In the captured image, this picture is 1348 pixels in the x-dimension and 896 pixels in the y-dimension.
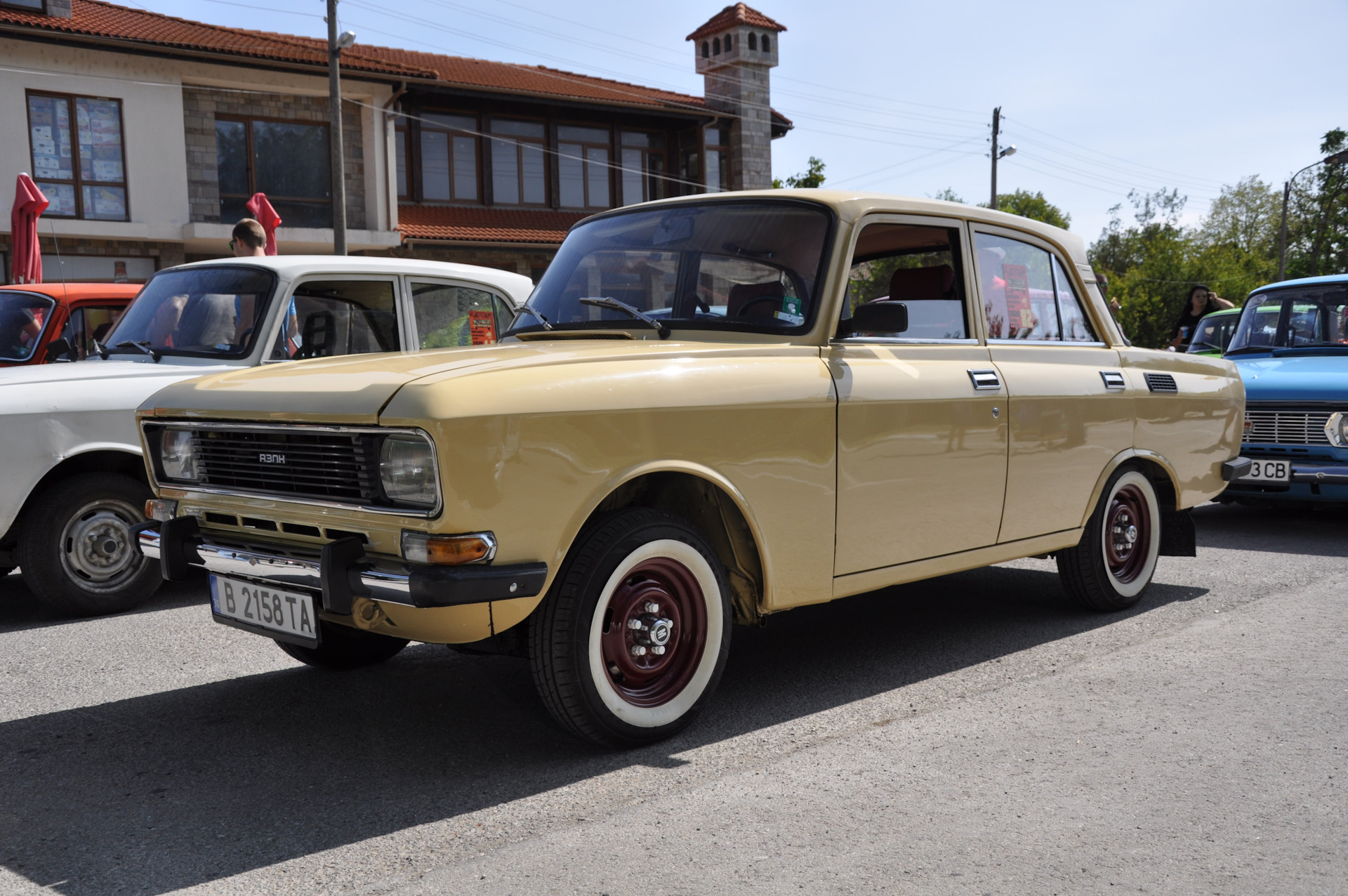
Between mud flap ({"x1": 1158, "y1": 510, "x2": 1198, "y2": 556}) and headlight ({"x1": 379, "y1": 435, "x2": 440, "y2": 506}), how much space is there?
14.1 ft

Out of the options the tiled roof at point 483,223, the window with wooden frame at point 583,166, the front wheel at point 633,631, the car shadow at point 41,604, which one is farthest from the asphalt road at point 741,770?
the window with wooden frame at point 583,166

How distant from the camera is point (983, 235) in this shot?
16.8 feet

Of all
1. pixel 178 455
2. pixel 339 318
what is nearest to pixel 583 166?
pixel 339 318

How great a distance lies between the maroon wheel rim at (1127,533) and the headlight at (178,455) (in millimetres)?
4037

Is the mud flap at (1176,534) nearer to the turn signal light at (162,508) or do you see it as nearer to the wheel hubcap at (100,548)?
the turn signal light at (162,508)

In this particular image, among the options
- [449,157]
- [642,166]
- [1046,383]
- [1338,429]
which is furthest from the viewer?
[642,166]

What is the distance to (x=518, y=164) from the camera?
2894 centimetres

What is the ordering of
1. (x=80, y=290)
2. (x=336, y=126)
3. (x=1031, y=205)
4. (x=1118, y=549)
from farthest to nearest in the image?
(x=1031, y=205) < (x=336, y=126) < (x=80, y=290) < (x=1118, y=549)

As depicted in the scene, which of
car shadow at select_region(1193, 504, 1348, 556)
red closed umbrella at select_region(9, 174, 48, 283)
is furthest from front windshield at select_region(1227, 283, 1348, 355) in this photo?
red closed umbrella at select_region(9, 174, 48, 283)

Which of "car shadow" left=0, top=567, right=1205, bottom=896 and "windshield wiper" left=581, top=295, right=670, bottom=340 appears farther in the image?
"windshield wiper" left=581, top=295, right=670, bottom=340

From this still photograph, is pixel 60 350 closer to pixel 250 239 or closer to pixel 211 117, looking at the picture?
pixel 250 239

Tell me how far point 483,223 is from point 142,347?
864 inches

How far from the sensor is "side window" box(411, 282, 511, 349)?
22.5 feet

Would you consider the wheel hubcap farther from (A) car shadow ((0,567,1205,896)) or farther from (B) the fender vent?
(B) the fender vent
